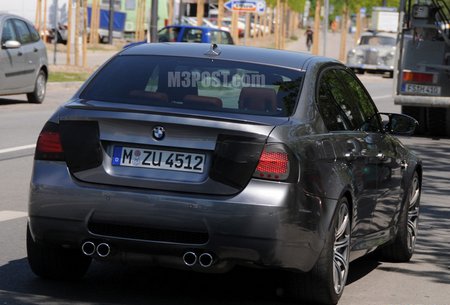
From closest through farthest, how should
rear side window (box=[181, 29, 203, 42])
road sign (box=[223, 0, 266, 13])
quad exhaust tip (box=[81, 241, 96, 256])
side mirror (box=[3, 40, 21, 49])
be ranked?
1. quad exhaust tip (box=[81, 241, 96, 256])
2. side mirror (box=[3, 40, 21, 49])
3. rear side window (box=[181, 29, 203, 42])
4. road sign (box=[223, 0, 266, 13])

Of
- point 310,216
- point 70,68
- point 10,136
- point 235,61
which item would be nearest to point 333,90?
point 235,61

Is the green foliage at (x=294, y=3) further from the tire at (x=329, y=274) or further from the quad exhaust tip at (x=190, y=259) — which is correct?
the quad exhaust tip at (x=190, y=259)

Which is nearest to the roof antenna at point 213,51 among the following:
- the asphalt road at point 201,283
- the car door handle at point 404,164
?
the asphalt road at point 201,283

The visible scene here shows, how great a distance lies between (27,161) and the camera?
1442 centimetres

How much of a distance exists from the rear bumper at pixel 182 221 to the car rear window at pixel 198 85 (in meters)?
0.62

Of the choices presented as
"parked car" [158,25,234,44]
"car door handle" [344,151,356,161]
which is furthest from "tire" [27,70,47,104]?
"car door handle" [344,151,356,161]

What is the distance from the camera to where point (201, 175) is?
21.2 feet

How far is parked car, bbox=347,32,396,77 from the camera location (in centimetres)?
5028

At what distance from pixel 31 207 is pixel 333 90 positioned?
2.06 meters

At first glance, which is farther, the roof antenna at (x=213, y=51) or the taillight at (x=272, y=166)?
the roof antenna at (x=213, y=51)

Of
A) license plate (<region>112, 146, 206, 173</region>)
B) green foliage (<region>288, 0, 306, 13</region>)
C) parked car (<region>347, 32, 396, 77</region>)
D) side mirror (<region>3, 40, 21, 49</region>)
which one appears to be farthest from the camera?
green foliage (<region>288, 0, 306, 13</region>)

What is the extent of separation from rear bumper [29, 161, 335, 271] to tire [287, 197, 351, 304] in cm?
12

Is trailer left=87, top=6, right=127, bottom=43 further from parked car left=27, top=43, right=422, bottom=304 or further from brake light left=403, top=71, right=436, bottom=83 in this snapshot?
parked car left=27, top=43, right=422, bottom=304

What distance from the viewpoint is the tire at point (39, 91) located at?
79.0ft
